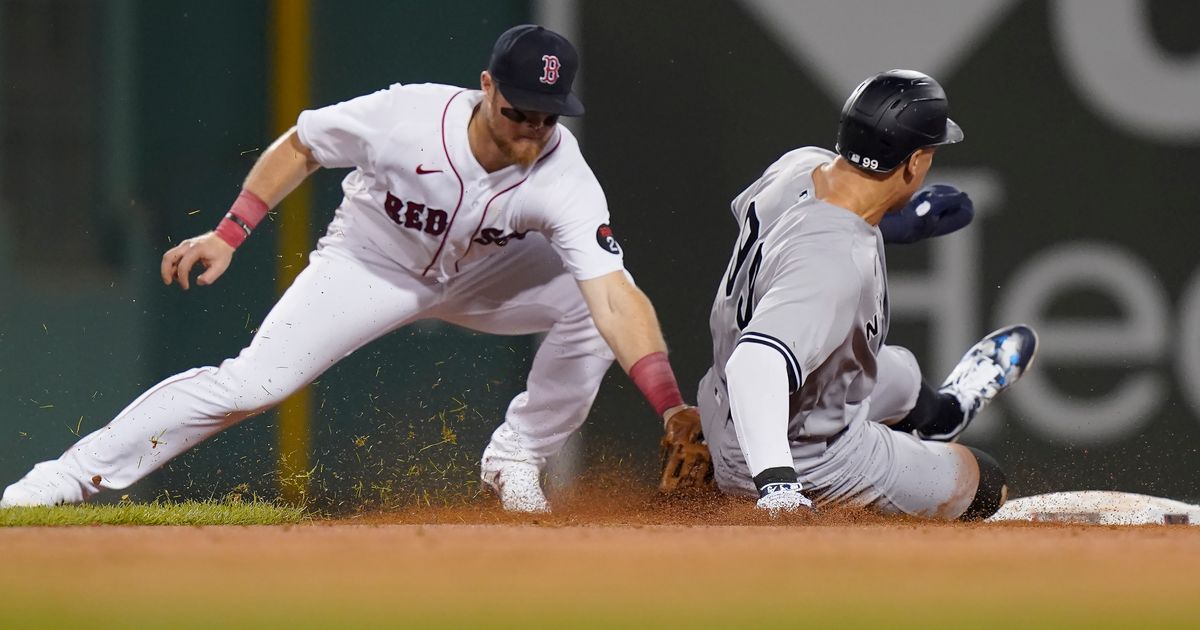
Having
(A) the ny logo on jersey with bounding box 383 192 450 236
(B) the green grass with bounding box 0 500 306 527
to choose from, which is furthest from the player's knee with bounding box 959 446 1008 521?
(B) the green grass with bounding box 0 500 306 527

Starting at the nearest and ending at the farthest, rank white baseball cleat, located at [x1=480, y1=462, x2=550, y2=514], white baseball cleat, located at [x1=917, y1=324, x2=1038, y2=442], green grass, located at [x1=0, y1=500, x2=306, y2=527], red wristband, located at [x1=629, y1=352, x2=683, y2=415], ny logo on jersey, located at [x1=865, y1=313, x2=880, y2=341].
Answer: ny logo on jersey, located at [x1=865, y1=313, x2=880, y2=341] < green grass, located at [x1=0, y1=500, x2=306, y2=527] < red wristband, located at [x1=629, y1=352, x2=683, y2=415] < white baseball cleat, located at [x1=480, y1=462, x2=550, y2=514] < white baseball cleat, located at [x1=917, y1=324, x2=1038, y2=442]

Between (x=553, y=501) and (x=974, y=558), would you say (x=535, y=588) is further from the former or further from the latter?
(x=553, y=501)

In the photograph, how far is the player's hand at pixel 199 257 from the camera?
3.66 m

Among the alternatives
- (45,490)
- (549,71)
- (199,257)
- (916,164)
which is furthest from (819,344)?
(45,490)

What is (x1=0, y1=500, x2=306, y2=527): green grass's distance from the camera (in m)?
3.47

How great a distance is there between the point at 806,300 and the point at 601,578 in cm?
95

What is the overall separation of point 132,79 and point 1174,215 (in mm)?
3808

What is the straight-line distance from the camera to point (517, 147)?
12.5ft

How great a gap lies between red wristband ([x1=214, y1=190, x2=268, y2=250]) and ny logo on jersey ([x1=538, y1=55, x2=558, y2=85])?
35.2 inches

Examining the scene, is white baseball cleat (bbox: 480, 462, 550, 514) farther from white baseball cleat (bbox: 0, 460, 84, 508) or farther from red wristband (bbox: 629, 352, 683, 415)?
white baseball cleat (bbox: 0, 460, 84, 508)

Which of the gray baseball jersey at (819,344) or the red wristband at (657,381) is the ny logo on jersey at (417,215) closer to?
the red wristband at (657,381)

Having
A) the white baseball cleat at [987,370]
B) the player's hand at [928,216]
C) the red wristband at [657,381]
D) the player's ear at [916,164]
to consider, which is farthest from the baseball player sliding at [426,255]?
the white baseball cleat at [987,370]

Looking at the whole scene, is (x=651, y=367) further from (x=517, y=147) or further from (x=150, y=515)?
(x=150, y=515)

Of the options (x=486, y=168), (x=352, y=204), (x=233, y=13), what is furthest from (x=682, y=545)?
(x=233, y=13)
